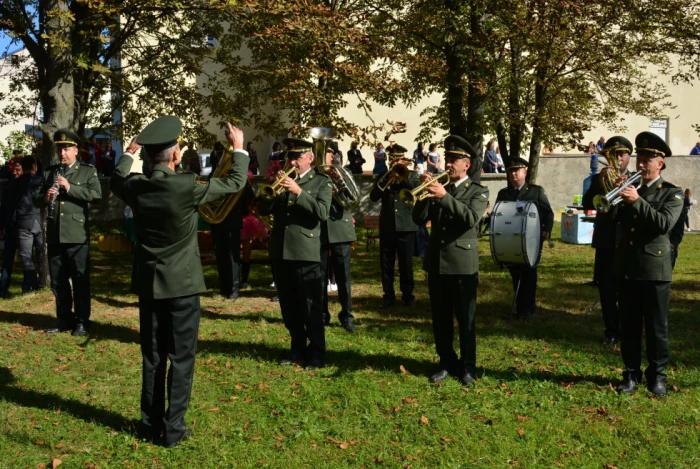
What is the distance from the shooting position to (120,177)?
5.88 m

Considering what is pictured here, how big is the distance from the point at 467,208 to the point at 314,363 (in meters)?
2.24

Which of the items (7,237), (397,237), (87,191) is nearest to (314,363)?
(397,237)

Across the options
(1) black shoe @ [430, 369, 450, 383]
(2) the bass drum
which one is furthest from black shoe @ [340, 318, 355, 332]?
(1) black shoe @ [430, 369, 450, 383]

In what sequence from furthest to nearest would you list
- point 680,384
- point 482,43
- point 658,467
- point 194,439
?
1. point 482,43
2. point 680,384
3. point 194,439
4. point 658,467

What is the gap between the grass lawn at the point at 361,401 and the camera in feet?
18.0

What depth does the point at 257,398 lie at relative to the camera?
6621mm

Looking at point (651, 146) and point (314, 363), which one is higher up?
point (651, 146)

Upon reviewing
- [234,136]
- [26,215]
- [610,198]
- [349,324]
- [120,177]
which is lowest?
[349,324]

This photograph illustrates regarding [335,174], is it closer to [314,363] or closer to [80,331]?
[314,363]

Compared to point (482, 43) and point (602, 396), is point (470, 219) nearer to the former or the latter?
point (602, 396)

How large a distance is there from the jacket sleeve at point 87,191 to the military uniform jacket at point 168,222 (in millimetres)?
3342

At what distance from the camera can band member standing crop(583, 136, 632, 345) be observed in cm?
805

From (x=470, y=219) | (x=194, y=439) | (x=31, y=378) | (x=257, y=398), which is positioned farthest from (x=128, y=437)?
(x=470, y=219)

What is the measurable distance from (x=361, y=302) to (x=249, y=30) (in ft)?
15.4
